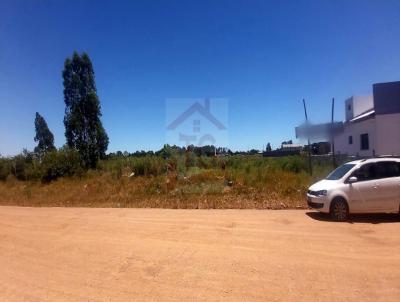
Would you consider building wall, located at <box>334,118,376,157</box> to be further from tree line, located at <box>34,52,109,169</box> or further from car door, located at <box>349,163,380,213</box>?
tree line, located at <box>34,52,109,169</box>

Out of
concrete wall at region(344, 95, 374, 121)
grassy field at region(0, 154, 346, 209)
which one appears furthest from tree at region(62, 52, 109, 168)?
concrete wall at region(344, 95, 374, 121)

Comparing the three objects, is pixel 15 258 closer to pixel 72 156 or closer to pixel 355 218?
pixel 355 218

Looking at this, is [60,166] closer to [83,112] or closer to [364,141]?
[83,112]

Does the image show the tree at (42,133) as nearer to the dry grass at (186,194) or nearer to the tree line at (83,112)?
the tree line at (83,112)

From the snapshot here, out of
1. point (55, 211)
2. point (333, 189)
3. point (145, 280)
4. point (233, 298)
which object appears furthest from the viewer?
point (55, 211)

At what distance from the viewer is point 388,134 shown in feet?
69.2

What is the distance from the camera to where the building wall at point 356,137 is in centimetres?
2353

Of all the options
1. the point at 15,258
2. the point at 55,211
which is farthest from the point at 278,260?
the point at 55,211

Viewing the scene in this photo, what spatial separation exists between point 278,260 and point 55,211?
9.81 metres

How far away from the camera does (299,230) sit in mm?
7863

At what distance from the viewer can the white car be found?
29.3 ft

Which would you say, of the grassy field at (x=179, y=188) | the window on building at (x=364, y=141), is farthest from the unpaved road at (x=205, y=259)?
the window on building at (x=364, y=141)

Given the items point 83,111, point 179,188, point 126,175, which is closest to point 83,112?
point 83,111

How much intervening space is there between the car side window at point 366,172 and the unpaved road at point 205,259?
1.17 metres
